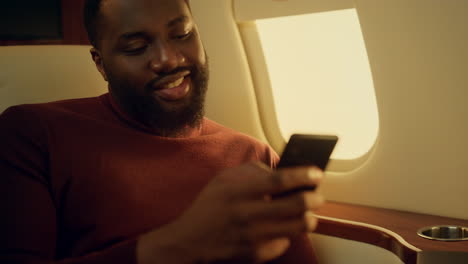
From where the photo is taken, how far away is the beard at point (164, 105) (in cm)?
130

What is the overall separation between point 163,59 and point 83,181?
0.32m

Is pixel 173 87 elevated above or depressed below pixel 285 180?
above

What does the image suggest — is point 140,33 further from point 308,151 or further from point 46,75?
point 308,151

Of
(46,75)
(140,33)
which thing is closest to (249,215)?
(140,33)

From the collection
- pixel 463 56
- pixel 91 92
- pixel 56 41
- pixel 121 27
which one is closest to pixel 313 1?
pixel 463 56

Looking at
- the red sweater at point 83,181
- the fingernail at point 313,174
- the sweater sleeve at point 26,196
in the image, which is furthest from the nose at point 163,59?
the fingernail at point 313,174

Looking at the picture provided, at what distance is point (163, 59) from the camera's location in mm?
1263

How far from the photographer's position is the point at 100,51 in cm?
138

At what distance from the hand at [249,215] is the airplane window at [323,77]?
925 millimetres

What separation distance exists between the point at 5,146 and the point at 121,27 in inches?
14.2

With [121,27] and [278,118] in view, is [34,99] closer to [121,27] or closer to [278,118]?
[121,27]

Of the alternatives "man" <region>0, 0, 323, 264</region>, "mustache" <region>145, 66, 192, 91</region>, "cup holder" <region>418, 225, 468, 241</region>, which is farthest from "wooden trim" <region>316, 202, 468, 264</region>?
"mustache" <region>145, 66, 192, 91</region>

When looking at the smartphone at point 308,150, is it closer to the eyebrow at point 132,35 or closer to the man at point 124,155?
the man at point 124,155

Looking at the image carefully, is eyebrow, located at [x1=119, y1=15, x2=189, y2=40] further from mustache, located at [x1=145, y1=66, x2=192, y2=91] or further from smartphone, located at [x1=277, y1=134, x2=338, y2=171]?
smartphone, located at [x1=277, y1=134, x2=338, y2=171]
